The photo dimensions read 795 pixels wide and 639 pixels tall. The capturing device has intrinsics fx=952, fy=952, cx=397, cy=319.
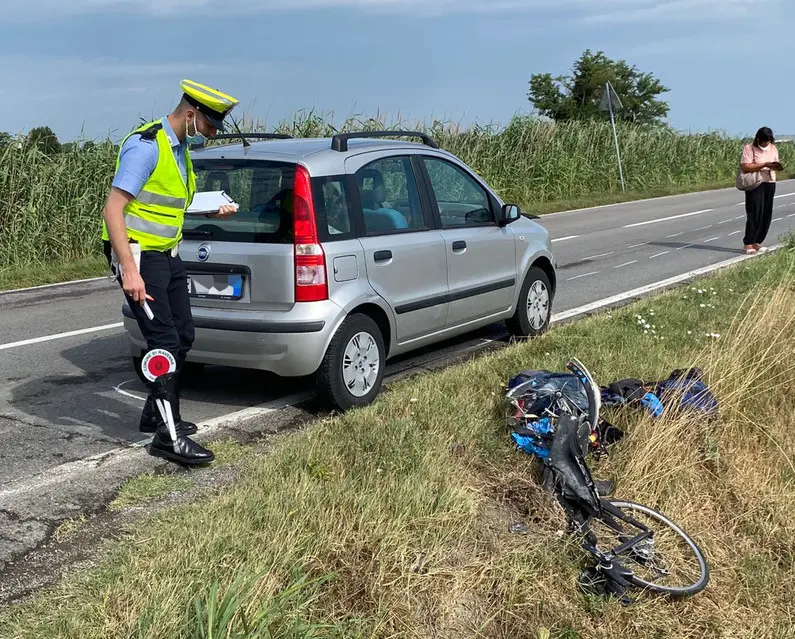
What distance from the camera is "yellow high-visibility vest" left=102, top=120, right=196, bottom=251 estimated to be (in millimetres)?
4805

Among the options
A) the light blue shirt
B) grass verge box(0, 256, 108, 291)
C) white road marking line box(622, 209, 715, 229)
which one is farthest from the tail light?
white road marking line box(622, 209, 715, 229)

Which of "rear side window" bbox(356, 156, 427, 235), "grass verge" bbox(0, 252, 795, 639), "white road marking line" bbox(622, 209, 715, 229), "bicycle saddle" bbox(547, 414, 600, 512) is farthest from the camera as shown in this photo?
"white road marking line" bbox(622, 209, 715, 229)

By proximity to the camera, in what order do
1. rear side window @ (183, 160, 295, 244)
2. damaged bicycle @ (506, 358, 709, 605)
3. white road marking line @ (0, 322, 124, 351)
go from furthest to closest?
white road marking line @ (0, 322, 124, 351)
rear side window @ (183, 160, 295, 244)
damaged bicycle @ (506, 358, 709, 605)

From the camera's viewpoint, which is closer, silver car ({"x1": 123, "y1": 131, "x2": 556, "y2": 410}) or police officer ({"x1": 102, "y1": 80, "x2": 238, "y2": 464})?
police officer ({"x1": 102, "y1": 80, "x2": 238, "y2": 464})

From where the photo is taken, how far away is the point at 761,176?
13266 millimetres

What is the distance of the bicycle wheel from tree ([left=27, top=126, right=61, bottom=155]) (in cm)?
1164

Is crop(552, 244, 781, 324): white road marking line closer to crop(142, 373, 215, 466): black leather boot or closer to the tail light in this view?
the tail light

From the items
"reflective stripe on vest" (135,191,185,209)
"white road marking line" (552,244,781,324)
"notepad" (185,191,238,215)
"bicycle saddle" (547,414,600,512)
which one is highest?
"reflective stripe on vest" (135,191,185,209)

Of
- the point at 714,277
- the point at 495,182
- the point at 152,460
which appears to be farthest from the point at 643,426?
the point at 495,182

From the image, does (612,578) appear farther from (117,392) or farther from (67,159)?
(67,159)

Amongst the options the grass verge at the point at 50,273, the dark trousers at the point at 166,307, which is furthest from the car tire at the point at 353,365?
the grass verge at the point at 50,273

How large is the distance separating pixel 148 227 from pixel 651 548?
9.68 feet

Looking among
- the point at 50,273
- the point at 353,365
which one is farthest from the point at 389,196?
the point at 50,273

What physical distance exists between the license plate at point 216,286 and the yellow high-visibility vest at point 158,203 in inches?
37.8
